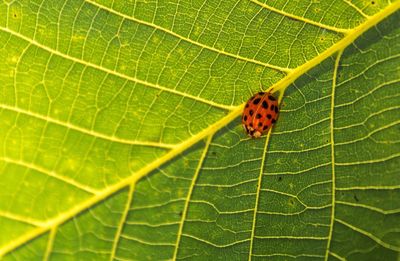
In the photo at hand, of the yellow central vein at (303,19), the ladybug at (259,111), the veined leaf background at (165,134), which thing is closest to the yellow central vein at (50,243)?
the veined leaf background at (165,134)

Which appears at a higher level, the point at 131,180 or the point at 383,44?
the point at 383,44

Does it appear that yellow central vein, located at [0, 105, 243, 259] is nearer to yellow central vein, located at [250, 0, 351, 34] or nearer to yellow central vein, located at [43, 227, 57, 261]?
yellow central vein, located at [43, 227, 57, 261]

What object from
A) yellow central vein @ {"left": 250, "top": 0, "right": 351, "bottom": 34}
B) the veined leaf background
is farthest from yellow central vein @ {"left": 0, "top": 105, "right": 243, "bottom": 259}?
yellow central vein @ {"left": 250, "top": 0, "right": 351, "bottom": 34}

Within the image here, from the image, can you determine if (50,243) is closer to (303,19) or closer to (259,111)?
(259,111)

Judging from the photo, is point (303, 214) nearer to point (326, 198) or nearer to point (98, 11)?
point (326, 198)

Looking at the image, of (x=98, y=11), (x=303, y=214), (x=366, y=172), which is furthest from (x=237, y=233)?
(x=98, y=11)

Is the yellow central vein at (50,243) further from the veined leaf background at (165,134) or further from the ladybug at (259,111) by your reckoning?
the ladybug at (259,111)
